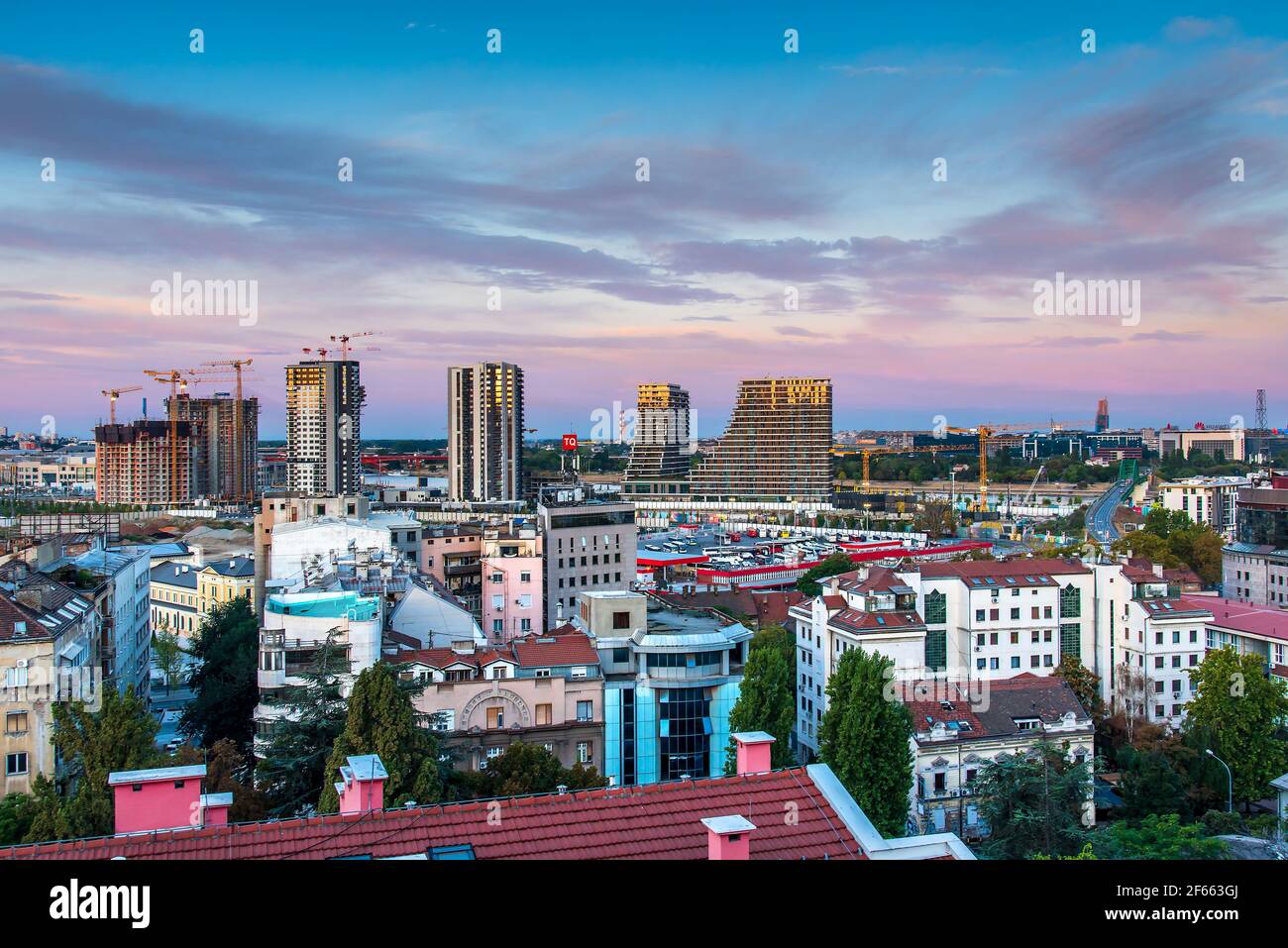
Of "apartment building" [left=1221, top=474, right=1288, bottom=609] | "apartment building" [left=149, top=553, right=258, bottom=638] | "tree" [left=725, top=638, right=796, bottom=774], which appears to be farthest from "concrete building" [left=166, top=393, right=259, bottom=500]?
"tree" [left=725, top=638, right=796, bottom=774]

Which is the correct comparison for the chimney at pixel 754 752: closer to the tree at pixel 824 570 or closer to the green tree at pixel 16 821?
the green tree at pixel 16 821

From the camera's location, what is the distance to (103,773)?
31.0ft

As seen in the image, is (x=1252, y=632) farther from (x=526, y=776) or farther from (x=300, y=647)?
(x=300, y=647)

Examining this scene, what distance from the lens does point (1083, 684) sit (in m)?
19.1

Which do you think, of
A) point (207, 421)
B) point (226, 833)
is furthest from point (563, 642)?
point (207, 421)

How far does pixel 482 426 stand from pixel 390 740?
57.2 metres

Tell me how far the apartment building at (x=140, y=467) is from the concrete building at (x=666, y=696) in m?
62.5

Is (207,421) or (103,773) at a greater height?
(207,421)

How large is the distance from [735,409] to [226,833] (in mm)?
72116

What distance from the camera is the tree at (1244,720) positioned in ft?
51.8

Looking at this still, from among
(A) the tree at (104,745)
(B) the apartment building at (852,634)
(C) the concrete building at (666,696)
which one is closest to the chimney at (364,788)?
(A) the tree at (104,745)
